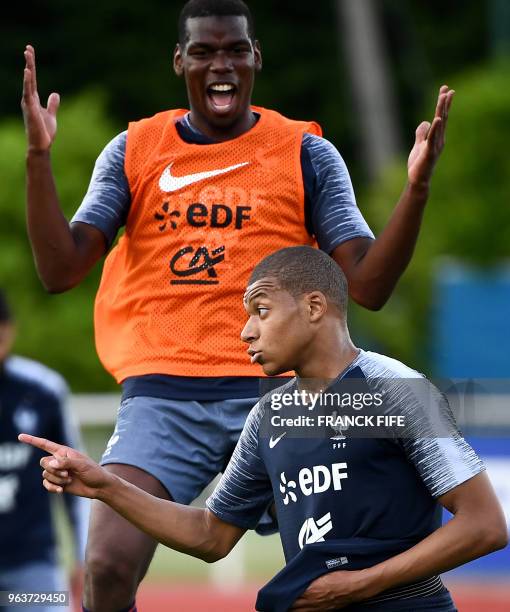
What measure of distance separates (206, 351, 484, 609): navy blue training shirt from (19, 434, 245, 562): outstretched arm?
0.29 metres

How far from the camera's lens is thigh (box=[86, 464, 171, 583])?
15.9 feet

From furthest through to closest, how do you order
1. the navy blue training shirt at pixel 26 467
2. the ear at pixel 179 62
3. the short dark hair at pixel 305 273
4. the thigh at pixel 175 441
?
the navy blue training shirt at pixel 26 467
the ear at pixel 179 62
the thigh at pixel 175 441
the short dark hair at pixel 305 273

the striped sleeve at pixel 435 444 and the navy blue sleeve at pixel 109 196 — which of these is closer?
the striped sleeve at pixel 435 444

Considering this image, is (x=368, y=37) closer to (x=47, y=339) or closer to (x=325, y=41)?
(x=325, y=41)

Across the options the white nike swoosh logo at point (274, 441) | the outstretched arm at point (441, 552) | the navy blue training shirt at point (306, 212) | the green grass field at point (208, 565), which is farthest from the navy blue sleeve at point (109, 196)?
the green grass field at point (208, 565)

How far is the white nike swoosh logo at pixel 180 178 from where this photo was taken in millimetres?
5184

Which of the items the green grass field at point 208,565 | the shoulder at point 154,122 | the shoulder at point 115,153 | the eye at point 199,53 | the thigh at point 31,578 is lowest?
the green grass field at point 208,565

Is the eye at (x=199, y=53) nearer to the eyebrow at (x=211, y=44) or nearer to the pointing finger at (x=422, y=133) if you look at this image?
the eyebrow at (x=211, y=44)

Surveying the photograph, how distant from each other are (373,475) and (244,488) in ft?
1.64

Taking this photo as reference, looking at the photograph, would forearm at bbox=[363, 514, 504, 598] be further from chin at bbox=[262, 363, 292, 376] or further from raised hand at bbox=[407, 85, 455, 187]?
raised hand at bbox=[407, 85, 455, 187]

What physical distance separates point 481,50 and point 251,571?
16.6m

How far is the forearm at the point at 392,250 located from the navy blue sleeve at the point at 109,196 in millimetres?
776

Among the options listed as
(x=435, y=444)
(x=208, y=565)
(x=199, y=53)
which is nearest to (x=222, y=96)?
(x=199, y=53)

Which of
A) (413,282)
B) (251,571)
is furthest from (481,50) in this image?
(251,571)
